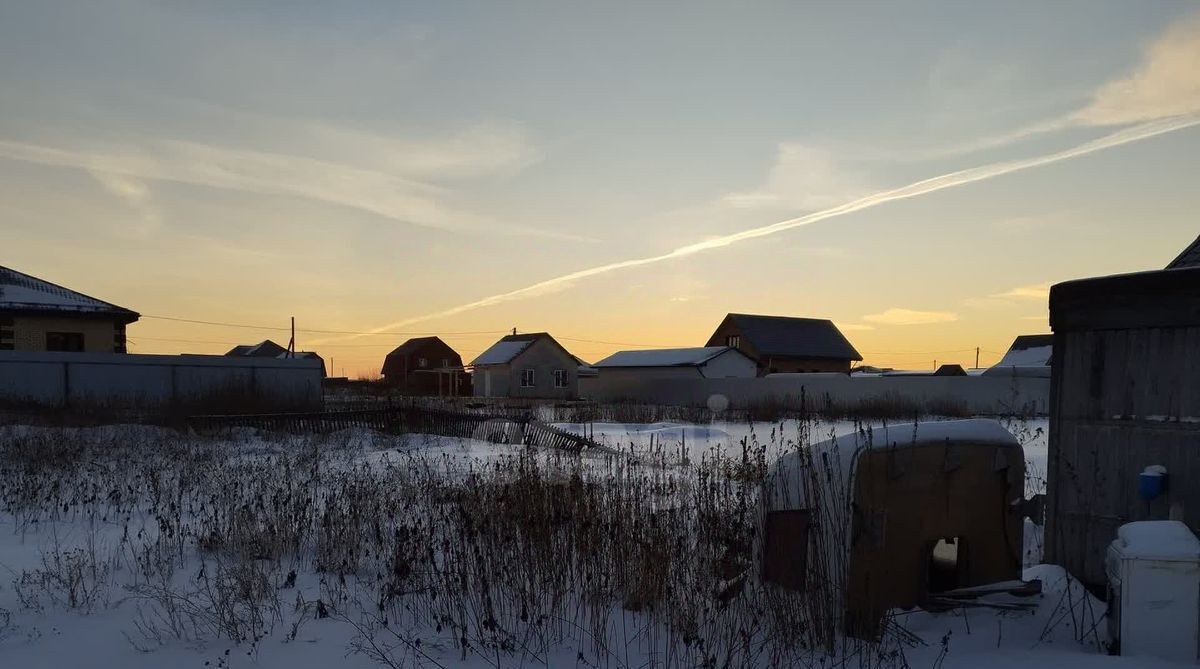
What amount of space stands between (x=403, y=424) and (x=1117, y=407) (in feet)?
53.1

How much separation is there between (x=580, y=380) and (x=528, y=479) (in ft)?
167

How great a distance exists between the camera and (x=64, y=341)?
28484 mm

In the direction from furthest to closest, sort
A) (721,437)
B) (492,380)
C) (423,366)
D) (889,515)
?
(423,366)
(492,380)
(721,437)
(889,515)

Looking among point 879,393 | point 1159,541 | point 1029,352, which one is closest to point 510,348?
point 879,393

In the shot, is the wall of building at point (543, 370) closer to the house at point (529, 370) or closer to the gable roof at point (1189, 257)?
the house at point (529, 370)

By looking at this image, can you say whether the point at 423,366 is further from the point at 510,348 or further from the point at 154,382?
the point at 154,382

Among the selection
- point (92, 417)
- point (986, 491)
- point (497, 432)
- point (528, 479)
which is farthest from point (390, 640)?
point (92, 417)

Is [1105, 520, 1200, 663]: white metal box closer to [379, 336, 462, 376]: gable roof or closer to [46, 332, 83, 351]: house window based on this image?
[46, 332, 83, 351]: house window

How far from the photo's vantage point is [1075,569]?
530 centimetres

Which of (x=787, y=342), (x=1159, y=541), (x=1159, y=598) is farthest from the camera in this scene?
(x=787, y=342)

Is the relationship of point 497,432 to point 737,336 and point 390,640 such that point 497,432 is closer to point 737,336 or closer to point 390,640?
point 390,640

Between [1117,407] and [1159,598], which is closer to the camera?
[1159,598]

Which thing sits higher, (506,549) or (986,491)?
(986,491)

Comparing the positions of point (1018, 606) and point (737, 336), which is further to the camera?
point (737, 336)
